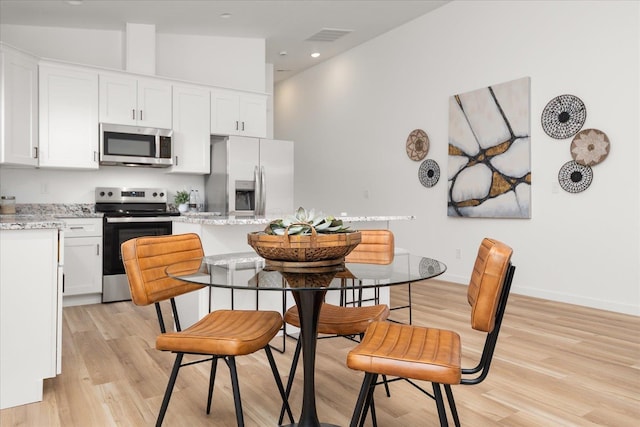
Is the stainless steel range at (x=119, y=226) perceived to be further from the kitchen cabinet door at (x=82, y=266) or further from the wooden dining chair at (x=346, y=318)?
the wooden dining chair at (x=346, y=318)

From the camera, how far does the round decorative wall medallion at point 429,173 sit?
18.9 ft

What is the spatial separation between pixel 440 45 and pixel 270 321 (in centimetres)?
482

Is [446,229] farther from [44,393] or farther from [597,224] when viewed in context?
[44,393]

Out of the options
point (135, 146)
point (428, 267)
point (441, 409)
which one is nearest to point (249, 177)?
point (135, 146)

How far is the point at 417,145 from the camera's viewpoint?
6.01 m

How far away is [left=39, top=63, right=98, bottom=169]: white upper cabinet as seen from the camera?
4656 mm

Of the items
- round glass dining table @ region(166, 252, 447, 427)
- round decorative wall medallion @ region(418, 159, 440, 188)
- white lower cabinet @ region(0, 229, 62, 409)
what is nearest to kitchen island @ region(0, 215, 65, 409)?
white lower cabinet @ region(0, 229, 62, 409)

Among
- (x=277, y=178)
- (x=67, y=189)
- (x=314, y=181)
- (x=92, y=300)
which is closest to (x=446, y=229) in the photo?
(x=277, y=178)

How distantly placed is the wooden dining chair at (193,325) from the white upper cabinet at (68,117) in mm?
3304

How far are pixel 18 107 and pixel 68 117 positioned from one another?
481 millimetres

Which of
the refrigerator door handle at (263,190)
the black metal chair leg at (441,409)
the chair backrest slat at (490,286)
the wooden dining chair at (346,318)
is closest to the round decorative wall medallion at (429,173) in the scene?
the refrigerator door handle at (263,190)

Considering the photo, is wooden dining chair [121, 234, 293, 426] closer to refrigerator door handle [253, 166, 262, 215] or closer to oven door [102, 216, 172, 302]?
oven door [102, 216, 172, 302]

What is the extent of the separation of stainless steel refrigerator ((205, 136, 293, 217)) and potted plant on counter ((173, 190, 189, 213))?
0.96 ft

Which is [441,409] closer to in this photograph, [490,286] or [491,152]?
[490,286]
